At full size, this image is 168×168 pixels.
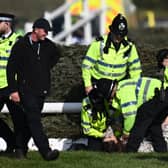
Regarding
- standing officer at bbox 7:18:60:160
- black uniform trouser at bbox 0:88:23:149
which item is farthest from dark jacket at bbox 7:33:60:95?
black uniform trouser at bbox 0:88:23:149

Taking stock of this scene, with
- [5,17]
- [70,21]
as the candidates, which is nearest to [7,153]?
[5,17]

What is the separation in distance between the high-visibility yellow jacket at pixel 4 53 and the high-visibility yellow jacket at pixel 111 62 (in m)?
1.05

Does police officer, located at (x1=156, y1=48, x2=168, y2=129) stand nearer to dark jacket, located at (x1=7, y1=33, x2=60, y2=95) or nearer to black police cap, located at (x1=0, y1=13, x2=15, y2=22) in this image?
dark jacket, located at (x1=7, y1=33, x2=60, y2=95)

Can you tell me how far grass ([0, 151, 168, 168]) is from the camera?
9970 mm

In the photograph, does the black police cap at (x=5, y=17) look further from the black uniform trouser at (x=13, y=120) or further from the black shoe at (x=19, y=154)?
the black shoe at (x=19, y=154)

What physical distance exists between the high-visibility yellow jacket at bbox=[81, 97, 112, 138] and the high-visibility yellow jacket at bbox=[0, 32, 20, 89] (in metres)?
1.28

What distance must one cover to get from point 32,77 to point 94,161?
128 cm

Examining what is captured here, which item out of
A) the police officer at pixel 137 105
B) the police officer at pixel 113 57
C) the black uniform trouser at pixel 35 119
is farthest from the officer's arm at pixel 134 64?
the black uniform trouser at pixel 35 119

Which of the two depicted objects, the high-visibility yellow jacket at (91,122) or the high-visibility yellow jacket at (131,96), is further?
the high-visibility yellow jacket at (91,122)

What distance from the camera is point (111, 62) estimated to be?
11.1 meters

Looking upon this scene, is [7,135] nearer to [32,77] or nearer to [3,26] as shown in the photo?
[32,77]

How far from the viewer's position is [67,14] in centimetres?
2211

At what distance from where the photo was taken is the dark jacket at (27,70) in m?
10.3

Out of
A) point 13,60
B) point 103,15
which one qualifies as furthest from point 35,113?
point 103,15
